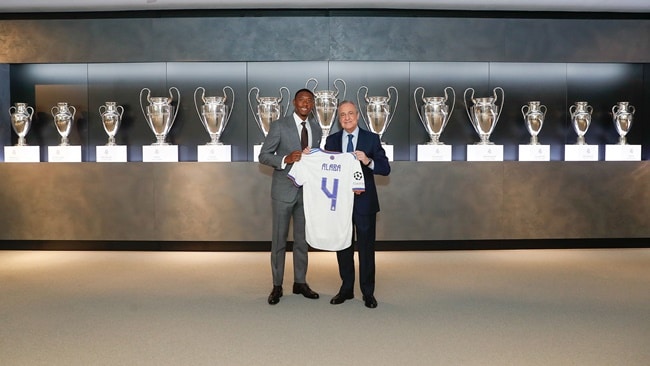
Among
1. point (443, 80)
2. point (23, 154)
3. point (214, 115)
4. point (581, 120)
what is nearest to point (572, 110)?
point (581, 120)

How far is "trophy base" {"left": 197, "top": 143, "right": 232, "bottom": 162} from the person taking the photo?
19.6ft

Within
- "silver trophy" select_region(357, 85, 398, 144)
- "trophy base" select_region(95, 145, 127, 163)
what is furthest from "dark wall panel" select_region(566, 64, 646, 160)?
"trophy base" select_region(95, 145, 127, 163)

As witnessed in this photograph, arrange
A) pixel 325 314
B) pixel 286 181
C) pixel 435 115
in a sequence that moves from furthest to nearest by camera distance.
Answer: pixel 435 115 < pixel 286 181 < pixel 325 314

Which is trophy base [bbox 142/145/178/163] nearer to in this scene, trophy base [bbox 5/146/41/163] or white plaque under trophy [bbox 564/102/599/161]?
trophy base [bbox 5/146/41/163]

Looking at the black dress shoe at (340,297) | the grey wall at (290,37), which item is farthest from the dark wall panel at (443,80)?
the black dress shoe at (340,297)

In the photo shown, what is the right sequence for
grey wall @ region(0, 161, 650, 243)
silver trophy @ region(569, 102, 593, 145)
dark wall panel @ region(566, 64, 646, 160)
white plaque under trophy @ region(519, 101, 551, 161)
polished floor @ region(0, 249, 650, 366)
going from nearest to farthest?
polished floor @ region(0, 249, 650, 366) < grey wall @ region(0, 161, 650, 243) < white plaque under trophy @ region(519, 101, 551, 161) < silver trophy @ region(569, 102, 593, 145) < dark wall panel @ region(566, 64, 646, 160)

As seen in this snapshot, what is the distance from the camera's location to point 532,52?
20.0ft

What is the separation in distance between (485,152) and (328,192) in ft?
8.93

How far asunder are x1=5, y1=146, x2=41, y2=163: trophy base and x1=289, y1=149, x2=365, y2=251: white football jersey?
348cm

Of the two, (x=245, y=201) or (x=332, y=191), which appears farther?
(x=245, y=201)

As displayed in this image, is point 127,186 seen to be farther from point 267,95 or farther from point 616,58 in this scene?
point 616,58

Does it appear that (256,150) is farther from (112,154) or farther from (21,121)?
(21,121)

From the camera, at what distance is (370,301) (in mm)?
3711

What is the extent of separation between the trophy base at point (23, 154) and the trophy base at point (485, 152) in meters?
4.33
